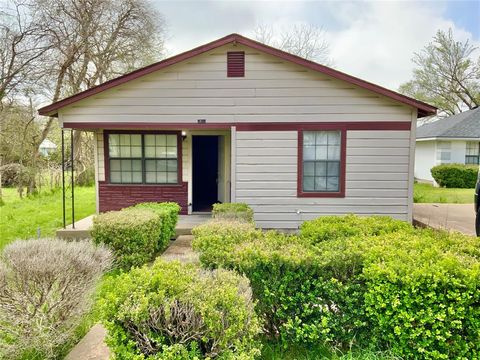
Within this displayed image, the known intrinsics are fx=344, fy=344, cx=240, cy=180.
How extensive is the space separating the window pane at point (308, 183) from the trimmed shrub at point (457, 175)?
48.9ft

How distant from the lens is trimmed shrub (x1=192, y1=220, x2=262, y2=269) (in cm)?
323

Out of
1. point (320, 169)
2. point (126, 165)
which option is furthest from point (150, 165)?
point (320, 169)

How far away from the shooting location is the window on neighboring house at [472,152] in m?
20.6

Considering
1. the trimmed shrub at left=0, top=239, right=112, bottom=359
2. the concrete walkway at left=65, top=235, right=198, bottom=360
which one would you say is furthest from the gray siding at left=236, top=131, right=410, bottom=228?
the trimmed shrub at left=0, top=239, right=112, bottom=359

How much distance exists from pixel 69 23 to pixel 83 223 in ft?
51.6

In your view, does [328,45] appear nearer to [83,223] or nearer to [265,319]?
[83,223]

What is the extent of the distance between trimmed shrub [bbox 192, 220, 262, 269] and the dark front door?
22.1 ft

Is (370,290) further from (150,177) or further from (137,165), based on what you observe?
(137,165)

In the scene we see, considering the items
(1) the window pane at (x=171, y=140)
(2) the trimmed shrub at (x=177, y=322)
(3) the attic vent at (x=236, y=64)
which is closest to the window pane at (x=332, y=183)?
(3) the attic vent at (x=236, y=64)

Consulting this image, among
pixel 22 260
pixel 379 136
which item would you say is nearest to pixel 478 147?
pixel 379 136

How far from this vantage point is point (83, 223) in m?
8.39

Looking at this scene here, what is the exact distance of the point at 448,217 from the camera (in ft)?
32.2

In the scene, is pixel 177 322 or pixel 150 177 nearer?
pixel 177 322

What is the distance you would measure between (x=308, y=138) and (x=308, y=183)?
41.2 inches
